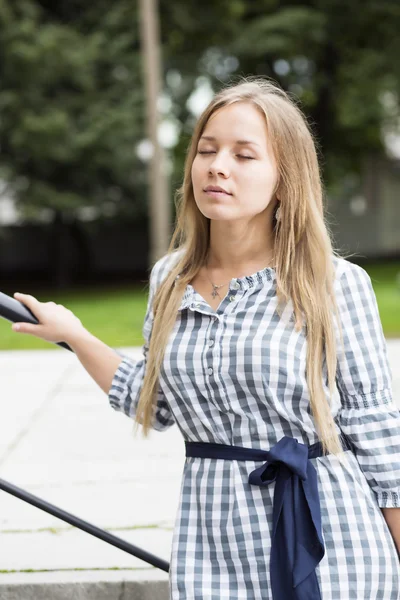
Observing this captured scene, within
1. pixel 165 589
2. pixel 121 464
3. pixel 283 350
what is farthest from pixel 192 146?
pixel 121 464

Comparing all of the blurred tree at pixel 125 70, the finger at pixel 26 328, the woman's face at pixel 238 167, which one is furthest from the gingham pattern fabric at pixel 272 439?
the blurred tree at pixel 125 70

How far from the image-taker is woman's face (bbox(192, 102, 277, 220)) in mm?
1766

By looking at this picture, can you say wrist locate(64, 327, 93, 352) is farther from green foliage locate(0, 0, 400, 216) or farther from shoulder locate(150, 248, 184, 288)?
green foliage locate(0, 0, 400, 216)

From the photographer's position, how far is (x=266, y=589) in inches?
67.2

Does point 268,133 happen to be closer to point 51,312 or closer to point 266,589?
point 51,312

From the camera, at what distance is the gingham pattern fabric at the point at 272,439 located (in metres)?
1.71

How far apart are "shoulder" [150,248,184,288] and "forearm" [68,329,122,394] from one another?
0.19 metres

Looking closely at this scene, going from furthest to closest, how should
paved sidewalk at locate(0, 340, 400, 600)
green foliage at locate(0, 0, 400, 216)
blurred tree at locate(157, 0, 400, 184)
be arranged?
blurred tree at locate(157, 0, 400, 184)
green foliage at locate(0, 0, 400, 216)
paved sidewalk at locate(0, 340, 400, 600)

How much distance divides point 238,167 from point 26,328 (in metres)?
0.57

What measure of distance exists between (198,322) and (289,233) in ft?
0.89

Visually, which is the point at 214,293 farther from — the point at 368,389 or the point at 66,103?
the point at 66,103

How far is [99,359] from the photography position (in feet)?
6.52

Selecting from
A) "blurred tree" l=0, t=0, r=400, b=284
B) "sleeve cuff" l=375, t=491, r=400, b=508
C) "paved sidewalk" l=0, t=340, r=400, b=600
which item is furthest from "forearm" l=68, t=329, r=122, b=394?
"blurred tree" l=0, t=0, r=400, b=284

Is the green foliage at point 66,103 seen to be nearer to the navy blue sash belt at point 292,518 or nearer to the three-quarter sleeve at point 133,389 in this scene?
the three-quarter sleeve at point 133,389
